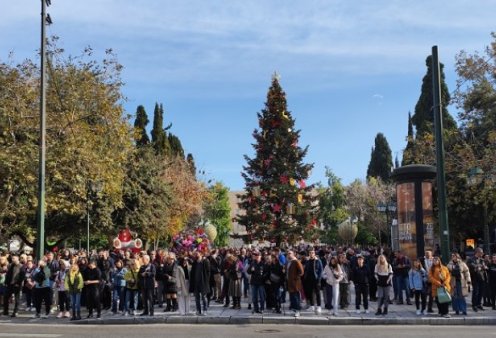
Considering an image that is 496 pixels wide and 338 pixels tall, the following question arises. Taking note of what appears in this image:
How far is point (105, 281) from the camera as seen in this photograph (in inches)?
742

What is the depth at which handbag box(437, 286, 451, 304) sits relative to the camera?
15875 mm

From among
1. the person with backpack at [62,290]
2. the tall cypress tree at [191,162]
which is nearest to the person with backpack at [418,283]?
the person with backpack at [62,290]

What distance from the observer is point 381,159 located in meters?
82.6

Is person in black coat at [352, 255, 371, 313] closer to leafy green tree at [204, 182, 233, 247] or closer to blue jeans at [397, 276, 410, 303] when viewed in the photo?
blue jeans at [397, 276, 410, 303]

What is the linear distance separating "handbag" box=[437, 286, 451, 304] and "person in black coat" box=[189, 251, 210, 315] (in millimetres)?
6580

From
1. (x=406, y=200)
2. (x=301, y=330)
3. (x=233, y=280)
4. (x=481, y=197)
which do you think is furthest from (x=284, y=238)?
(x=301, y=330)

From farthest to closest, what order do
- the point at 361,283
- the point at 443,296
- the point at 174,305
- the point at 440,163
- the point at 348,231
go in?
the point at 348,231 < the point at 174,305 < the point at 440,163 < the point at 361,283 < the point at 443,296

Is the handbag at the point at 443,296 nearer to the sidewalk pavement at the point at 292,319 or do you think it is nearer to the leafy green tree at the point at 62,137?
the sidewalk pavement at the point at 292,319

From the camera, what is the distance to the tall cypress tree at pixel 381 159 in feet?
268

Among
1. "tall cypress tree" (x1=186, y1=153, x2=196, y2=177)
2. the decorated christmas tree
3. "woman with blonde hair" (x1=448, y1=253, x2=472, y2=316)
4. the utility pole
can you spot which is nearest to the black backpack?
"woman with blonde hair" (x1=448, y1=253, x2=472, y2=316)

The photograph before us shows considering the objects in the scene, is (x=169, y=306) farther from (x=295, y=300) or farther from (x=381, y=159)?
(x=381, y=159)

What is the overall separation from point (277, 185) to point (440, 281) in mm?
23862

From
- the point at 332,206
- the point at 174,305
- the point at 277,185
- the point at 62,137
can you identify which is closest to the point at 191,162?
the point at 332,206

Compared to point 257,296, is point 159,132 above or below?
above
